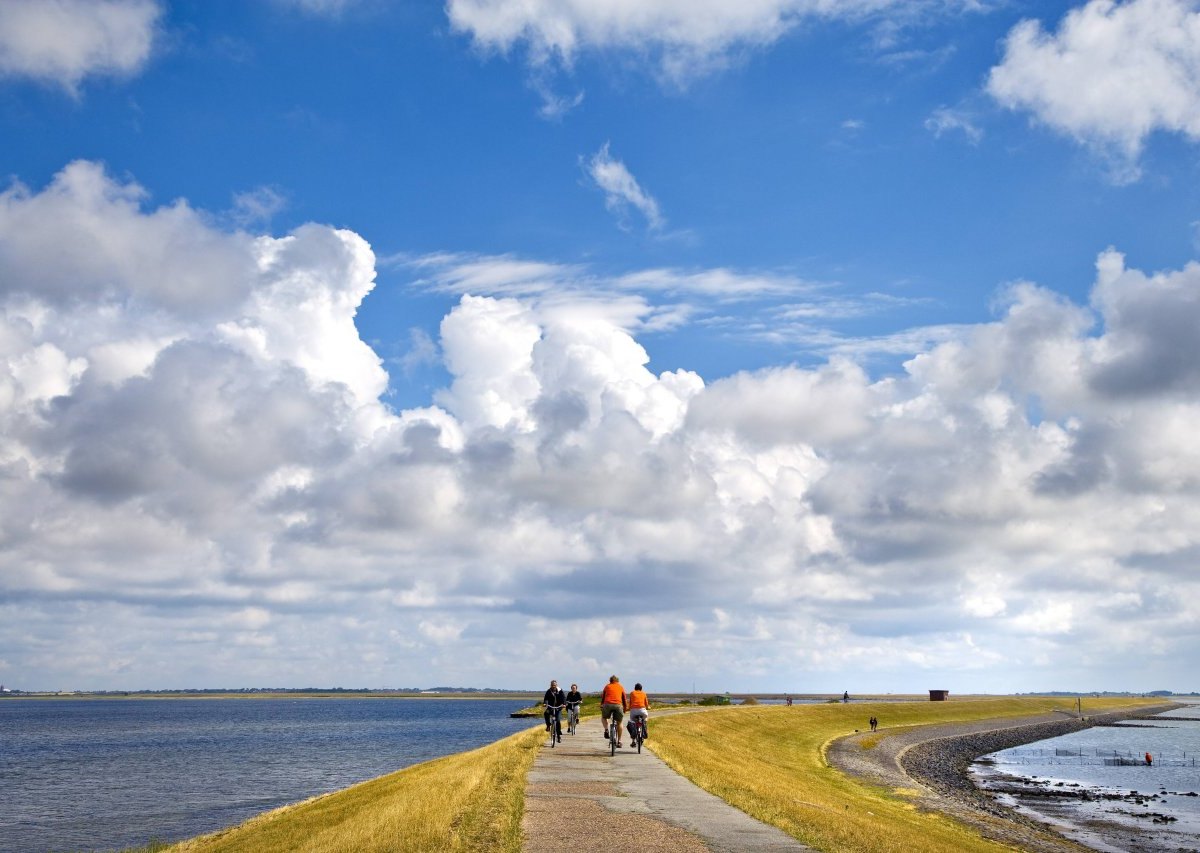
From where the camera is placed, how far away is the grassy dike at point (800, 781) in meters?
22.8

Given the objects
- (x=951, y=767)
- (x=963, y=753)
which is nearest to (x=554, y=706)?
(x=951, y=767)

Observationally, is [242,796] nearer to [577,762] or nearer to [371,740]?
[577,762]

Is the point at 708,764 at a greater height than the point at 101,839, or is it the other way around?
the point at 708,764

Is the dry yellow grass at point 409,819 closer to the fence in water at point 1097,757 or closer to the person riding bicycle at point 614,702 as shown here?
the person riding bicycle at point 614,702

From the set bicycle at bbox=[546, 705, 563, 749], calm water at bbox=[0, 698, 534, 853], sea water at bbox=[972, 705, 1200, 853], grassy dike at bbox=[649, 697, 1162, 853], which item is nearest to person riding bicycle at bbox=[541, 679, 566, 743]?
bicycle at bbox=[546, 705, 563, 749]

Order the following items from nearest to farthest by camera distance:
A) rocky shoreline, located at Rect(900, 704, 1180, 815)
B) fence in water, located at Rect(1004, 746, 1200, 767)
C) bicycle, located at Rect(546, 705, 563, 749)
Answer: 1. bicycle, located at Rect(546, 705, 563, 749)
2. rocky shoreline, located at Rect(900, 704, 1180, 815)
3. fence in water, located at Rect(1004, 746, 1200, 767)

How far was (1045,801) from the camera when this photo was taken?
178 feet

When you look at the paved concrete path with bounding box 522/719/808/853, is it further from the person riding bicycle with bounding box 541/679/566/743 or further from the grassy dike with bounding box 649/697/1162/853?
the person riding bicycle with bounding box 541/679/566/743

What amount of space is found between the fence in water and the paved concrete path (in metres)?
65.9

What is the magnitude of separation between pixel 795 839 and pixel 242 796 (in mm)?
42538

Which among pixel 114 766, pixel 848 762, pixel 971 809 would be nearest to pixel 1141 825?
pixel 971 809

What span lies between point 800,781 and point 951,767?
33.9 metres

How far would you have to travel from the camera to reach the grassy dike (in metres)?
22.8

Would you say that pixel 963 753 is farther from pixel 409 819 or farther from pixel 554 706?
pixel 409 819
